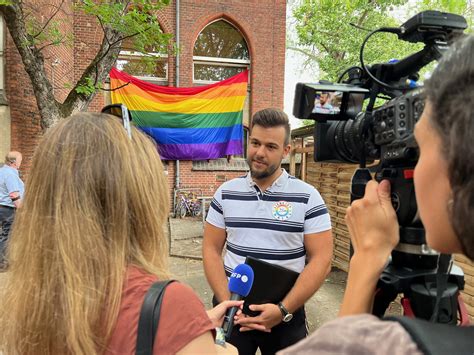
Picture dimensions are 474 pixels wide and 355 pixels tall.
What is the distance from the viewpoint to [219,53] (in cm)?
1169

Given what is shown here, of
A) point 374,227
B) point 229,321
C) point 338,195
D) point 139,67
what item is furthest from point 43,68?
point 374,227

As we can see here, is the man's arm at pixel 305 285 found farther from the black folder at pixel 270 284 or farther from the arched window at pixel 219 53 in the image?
the arched window at pixel 219 53

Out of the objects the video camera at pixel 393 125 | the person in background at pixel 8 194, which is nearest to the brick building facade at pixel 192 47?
the person in background at pixel 8 194

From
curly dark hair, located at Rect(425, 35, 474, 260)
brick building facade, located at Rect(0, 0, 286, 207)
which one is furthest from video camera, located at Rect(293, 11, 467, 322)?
brick building facade, located at Rect(0, 0, 286, 207)

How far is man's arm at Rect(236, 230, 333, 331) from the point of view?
1918 millimetres

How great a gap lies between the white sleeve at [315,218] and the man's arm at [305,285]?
1.1 inches

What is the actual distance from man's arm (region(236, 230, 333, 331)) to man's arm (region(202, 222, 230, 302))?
0.25 meters

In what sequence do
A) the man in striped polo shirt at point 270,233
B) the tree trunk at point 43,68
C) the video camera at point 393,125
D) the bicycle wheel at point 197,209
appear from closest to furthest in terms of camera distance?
the video camera at point 393,125, the man in striped polo shirt at point 270,233, the tree trunk at point 43,68, the bicycle wheel at point 197,209

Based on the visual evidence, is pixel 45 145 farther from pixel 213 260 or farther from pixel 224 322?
pixel 213 260

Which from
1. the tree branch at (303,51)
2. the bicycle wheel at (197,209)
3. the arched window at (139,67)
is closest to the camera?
the arched window at (139,67)

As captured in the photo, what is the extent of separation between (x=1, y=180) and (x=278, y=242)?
4991 millimetres

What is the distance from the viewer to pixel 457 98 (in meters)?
0.58

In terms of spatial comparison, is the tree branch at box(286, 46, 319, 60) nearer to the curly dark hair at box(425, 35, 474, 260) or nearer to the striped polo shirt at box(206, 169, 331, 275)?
the striped polo shirt at box(206, 169, 331, 275)

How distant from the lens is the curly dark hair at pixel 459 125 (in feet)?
1.86
